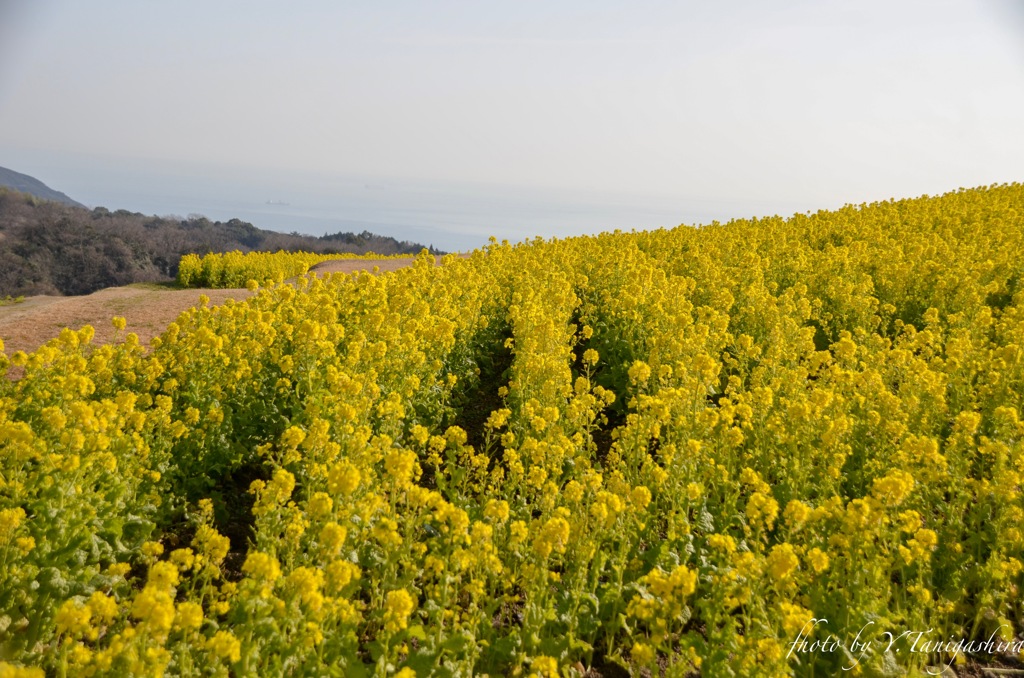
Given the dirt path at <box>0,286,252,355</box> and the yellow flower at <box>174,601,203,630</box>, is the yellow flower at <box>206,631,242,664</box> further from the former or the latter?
the dirt path at <box>0,286,252,355</box>

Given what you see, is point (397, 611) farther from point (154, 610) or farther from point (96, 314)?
point (96, 314)

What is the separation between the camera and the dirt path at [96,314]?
9.93m

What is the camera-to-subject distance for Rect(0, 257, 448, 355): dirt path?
32.6 feet

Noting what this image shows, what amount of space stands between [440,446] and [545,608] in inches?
54.4

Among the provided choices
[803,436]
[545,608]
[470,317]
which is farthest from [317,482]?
[470,317]

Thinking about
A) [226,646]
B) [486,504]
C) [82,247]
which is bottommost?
[226,646]


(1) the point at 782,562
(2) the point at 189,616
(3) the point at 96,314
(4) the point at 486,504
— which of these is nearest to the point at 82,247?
(3) the point at 96,314

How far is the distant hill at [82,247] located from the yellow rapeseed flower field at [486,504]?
32.0 m

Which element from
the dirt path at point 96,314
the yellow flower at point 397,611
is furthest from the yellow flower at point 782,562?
the dirt path at point 96,314

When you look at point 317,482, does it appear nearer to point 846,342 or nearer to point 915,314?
point 846,342

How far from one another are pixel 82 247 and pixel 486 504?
46.5m

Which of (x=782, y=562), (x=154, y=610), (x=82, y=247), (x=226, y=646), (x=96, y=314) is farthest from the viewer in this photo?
(x=82, y=247)

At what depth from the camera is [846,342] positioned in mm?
7082

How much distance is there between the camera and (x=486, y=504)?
4.48 metres
